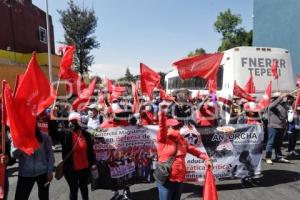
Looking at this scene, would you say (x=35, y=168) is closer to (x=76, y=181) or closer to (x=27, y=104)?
(x=76, y=181)

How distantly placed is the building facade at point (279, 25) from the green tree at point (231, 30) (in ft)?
49.6

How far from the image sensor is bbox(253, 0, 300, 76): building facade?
25.6 meters

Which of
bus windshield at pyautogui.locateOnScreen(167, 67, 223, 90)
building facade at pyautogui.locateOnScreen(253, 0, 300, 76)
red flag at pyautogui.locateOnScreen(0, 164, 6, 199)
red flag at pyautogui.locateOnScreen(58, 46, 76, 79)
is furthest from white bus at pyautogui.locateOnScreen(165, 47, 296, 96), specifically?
building facade at pyautogui.locateOnScreen(253, 0, 300, 76)

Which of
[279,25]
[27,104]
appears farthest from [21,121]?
[279,25]

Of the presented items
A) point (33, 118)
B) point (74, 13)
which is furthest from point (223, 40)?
point (33, 118)

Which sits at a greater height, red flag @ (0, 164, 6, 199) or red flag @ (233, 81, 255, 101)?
red flag @ (233, 81, 255, 101)

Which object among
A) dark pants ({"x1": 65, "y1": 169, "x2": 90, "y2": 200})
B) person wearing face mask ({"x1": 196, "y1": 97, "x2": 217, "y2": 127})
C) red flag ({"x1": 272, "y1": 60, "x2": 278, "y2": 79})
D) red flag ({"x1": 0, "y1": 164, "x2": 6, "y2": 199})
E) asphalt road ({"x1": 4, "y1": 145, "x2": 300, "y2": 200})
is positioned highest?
red flag ({"x1": 272, "y1": 60, "x2": 278, "y2": 79})

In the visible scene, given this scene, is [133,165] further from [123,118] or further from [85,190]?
[85,190]

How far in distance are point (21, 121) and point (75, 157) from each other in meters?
1.20

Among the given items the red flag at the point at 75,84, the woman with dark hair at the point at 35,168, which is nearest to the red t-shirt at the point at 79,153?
the woman with dark hair at the point at 35,168

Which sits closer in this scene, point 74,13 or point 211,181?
point 211,181

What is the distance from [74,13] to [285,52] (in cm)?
3361

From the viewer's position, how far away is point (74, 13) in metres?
43.7

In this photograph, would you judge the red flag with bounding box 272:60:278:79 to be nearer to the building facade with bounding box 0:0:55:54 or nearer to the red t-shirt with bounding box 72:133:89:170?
the red t-shirt with bounding box 72:133:89:170
